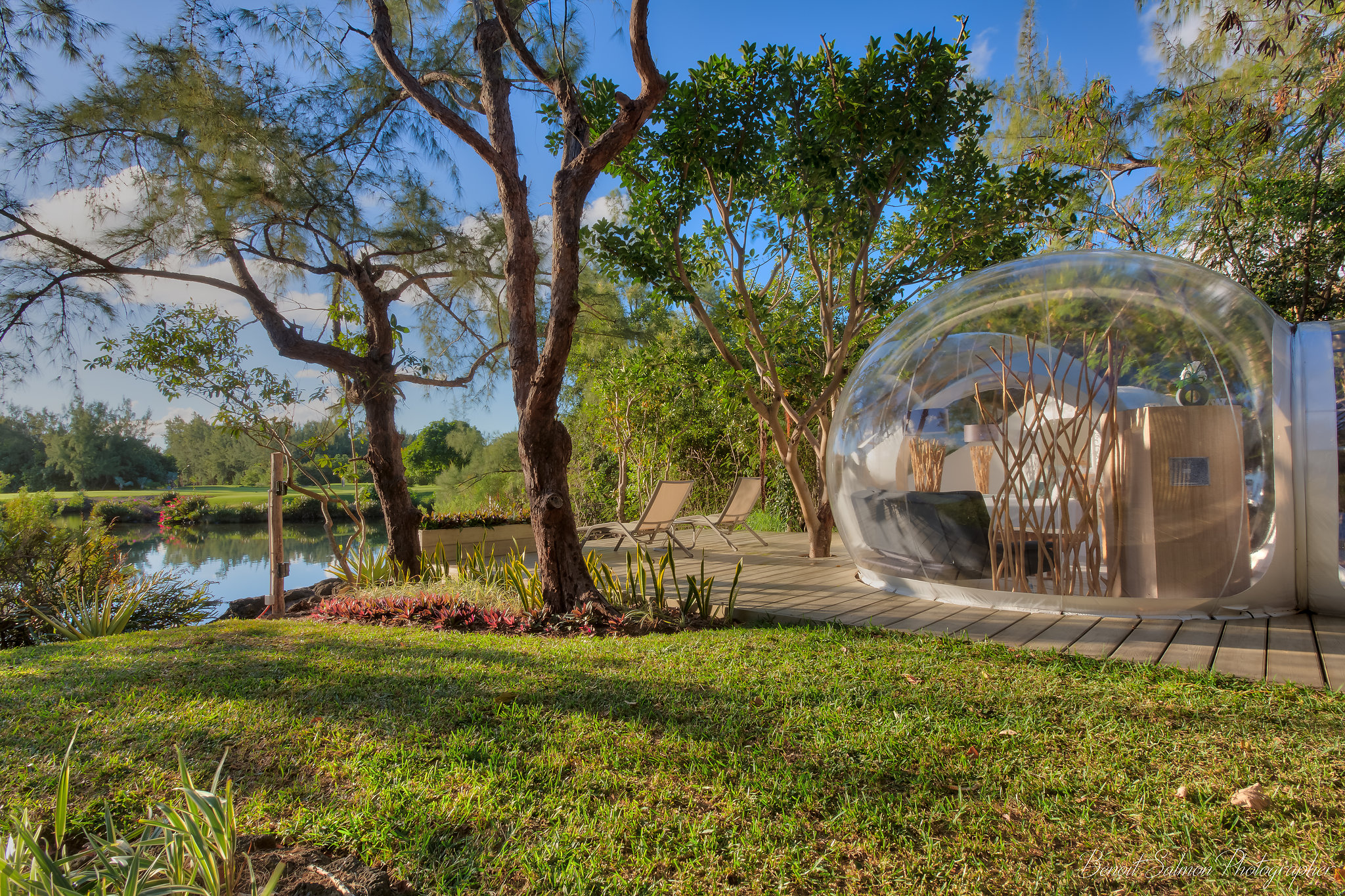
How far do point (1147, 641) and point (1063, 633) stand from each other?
16.6 inches

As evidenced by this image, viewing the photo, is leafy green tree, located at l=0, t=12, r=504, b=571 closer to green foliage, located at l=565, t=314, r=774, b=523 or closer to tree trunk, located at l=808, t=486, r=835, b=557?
green foliage, located at l=565, t=314, r=774, b=523

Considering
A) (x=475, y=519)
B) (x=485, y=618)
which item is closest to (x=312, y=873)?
(x=485, y=618)

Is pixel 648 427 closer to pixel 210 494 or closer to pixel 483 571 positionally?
pixel 483 571

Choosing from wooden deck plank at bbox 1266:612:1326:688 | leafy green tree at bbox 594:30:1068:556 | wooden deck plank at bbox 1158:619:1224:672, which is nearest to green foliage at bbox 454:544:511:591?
leafy green tree at bbox 594:30:1068:556

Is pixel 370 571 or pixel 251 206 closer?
pixel 370 571

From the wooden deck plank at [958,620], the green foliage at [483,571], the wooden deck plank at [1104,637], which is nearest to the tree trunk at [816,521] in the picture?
the wooden deck plank at [958,620]

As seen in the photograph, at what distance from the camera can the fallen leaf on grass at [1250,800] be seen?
204 centimetres

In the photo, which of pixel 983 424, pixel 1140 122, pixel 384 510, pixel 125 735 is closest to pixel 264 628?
pixel 384 510

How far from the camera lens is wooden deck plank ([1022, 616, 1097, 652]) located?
12.6 feet

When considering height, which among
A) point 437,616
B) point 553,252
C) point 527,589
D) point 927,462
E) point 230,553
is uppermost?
point 553,252

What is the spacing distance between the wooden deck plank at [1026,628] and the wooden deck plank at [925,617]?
1.49 feet

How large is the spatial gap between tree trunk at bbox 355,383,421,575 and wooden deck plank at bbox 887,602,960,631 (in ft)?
17.7

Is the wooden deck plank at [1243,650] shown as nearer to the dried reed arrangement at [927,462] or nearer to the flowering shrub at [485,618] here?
the dried reed arrangement at [927,462]

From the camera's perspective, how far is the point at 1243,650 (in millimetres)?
3637
